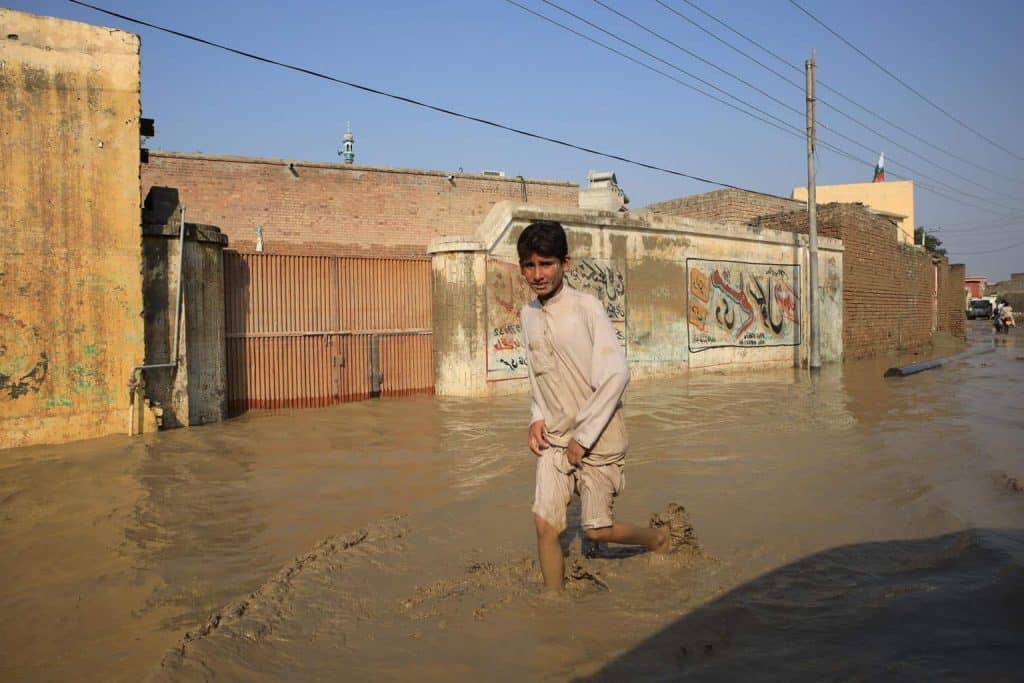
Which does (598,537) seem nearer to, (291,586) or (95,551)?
(291,586)

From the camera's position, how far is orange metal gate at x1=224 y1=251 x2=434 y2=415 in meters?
9.58

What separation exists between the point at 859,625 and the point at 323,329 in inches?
327

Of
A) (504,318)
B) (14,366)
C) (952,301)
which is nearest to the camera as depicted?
(14,366)

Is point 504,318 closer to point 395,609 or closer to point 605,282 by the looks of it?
point 605,282

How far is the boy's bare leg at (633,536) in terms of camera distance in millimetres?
3404

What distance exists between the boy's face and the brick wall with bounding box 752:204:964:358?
17.2m

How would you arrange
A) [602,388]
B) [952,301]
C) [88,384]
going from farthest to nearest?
1. [952,301]
2. [88,384]
3. [602,388]

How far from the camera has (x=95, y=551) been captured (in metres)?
4.20

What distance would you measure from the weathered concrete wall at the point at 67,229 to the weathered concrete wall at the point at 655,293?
451cm

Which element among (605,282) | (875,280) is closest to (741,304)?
(605,282)

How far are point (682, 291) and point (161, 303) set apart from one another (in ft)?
31.8

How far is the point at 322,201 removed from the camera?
20312 mm

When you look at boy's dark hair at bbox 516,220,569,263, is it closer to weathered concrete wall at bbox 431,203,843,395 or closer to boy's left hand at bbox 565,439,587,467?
boy's left hand at bbox 565,439,587,467

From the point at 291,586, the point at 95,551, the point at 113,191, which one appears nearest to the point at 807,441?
the point at 291,586
